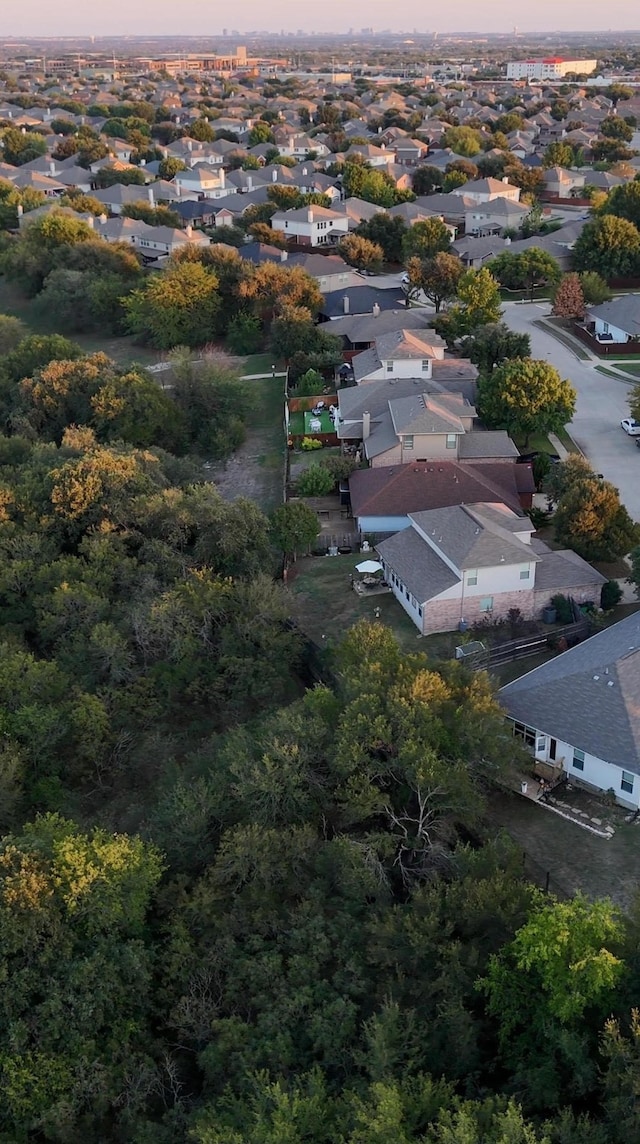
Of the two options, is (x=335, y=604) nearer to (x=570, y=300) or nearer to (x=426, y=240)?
(x=570, y=300)

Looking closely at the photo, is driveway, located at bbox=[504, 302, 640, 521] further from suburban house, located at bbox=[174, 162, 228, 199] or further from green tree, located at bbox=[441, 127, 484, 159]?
green tree, located at bbox=[441, 127, 484, 159]

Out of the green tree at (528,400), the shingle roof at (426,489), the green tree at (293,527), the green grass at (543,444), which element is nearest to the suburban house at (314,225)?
the green grass at (543,444)

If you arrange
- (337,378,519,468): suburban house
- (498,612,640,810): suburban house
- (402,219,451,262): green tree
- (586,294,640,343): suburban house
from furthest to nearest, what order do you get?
(402,219,451,262): green tree, (586,294,640,343): suburban house, (337,378,519,468): suburban house, (498,612,640,810): suburban house

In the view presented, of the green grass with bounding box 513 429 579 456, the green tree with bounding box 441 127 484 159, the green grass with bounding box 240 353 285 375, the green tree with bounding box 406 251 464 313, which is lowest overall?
the green grass with bounding box 513 429 579 456

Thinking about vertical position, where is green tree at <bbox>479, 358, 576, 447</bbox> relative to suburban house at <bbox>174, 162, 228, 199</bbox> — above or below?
below

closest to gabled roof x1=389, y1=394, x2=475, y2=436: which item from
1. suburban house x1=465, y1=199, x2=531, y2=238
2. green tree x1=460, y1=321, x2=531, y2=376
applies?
green tree x1=460, y1=321, x2=531, y2=376

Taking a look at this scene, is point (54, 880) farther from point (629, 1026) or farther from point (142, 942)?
point (629, 1026)
